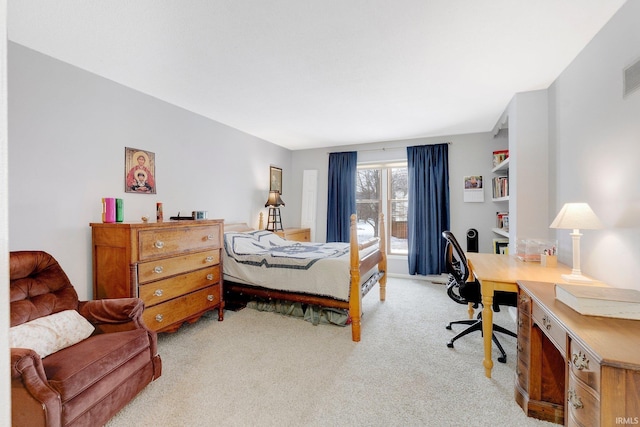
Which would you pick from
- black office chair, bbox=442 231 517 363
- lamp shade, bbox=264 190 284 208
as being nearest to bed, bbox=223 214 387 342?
black office chair, bbox=442 231 517 363

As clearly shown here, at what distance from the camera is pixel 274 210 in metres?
4.87

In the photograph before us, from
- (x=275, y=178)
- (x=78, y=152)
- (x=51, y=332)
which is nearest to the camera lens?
(x=51, y=332)

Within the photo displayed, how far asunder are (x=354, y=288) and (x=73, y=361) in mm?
1989

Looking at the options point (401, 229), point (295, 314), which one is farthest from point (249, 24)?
point (401, 229)

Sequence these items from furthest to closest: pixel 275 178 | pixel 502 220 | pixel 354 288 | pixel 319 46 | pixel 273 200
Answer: pixel 275 178 → pixel 273 200 → pixel 502 220 → pixel 354 288 → pixel 319 46

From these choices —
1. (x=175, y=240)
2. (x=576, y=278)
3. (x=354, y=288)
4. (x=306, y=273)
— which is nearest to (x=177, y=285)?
(x=175, y=240)

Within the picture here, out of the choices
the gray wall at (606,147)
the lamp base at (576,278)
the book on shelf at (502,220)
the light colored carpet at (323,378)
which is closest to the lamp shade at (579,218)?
the gray wall at (606,147)

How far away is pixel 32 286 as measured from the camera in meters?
1.77

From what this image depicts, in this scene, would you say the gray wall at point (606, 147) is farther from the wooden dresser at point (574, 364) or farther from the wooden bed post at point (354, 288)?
the wooden bed post at point (354, 288)

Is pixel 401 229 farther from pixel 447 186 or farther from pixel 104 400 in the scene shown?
pixel 104 400

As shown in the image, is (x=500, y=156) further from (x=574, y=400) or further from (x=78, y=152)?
(x=78, y=152)

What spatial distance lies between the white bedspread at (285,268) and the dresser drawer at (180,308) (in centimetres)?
36

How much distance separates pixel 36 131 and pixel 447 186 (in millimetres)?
4824

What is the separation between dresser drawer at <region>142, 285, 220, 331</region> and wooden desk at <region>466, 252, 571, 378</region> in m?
2.46
